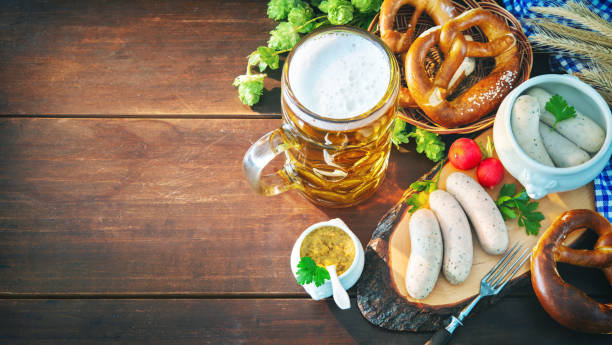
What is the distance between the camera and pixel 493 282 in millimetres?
1163

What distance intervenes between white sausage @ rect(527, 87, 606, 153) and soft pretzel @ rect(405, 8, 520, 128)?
4.3 inches

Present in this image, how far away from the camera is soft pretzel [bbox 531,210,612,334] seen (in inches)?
43.0

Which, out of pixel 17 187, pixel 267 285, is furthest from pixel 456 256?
pixel 17 187

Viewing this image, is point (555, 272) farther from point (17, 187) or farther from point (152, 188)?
point (17, 187)

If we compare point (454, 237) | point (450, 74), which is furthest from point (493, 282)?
point (450, 74)

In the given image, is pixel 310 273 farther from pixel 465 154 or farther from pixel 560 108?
pixel 560 108

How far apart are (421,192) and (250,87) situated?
610mm

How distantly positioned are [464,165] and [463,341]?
0.48 meters

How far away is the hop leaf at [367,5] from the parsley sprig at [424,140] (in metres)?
0.37

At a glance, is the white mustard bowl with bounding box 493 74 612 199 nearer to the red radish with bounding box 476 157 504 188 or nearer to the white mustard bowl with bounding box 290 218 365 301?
the red radish with bounding box 476 157 504 188

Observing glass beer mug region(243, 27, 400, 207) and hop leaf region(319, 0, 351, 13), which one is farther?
hop leaf region(319, 0, 351, 13)

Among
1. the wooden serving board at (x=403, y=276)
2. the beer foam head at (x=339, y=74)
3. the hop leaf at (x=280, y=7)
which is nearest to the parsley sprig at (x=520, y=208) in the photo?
the wooden serving board at (x=403, y=276)

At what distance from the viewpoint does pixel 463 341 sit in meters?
1.20

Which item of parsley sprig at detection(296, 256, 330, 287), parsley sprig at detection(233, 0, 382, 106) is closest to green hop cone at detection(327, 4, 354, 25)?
parsley sprig at detection(233, 0, 382, 106)
